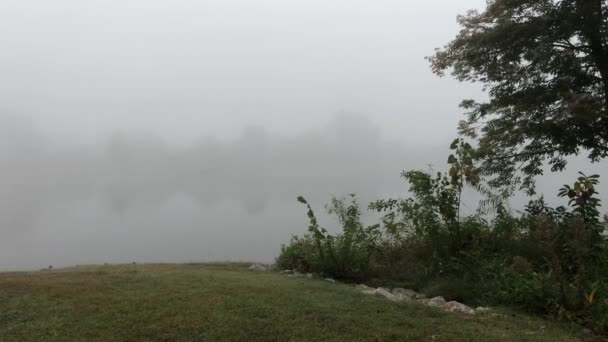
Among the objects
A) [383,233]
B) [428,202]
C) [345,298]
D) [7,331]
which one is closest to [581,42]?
[428,202]

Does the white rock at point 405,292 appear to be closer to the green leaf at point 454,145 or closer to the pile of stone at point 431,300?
the pile of stone at point 431,300

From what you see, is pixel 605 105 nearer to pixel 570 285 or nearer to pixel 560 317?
pixel 570 285

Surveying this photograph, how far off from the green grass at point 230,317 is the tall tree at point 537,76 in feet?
13.3

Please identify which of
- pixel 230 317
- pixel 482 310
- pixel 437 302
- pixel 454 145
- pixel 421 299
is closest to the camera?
pixel 230 317

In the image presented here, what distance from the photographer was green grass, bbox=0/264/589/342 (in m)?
3.70

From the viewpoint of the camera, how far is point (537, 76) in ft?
25.0

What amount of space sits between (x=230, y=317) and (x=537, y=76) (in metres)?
6.64

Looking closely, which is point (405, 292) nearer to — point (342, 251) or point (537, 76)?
point (342, 251)

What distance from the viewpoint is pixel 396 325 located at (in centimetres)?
398

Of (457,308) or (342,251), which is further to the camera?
(342,251)

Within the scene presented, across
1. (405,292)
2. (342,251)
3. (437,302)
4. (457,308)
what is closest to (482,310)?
(457,308)

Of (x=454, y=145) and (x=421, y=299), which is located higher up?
(x=454, y=145)

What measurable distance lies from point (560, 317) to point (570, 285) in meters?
0.54

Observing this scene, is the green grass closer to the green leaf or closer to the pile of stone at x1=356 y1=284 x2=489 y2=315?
the pile of stone at x1=356 y1=284 x2=489 y2=315
